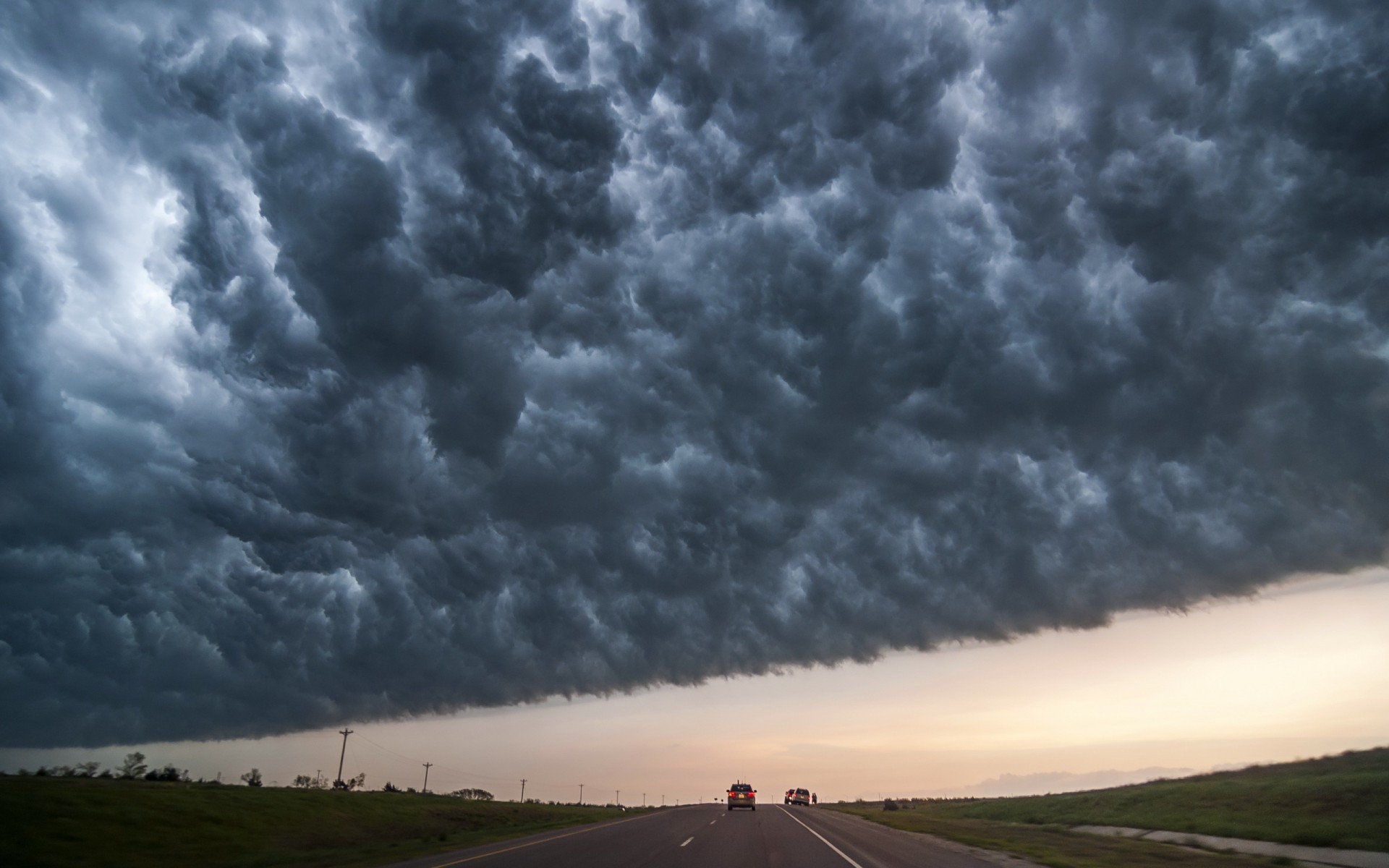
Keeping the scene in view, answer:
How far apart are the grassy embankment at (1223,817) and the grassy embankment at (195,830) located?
74.6 feet

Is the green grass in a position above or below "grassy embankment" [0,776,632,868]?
below

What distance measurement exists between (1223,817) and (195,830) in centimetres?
4863

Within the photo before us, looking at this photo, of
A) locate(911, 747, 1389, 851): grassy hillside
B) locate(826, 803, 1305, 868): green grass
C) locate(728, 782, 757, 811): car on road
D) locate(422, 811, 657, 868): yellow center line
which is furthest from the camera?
locate(728, 782, 757, 811): car on road

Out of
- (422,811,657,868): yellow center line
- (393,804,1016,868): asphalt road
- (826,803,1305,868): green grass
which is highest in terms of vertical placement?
(422,811,657,868): yellow center line

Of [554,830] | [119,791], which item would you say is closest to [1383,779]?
[554,830]

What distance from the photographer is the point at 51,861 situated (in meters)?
23.2

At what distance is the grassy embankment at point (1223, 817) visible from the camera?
2906cm

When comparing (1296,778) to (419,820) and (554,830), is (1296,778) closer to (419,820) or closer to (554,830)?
(554,830)

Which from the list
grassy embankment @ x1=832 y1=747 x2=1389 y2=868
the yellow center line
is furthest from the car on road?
the yellow center line

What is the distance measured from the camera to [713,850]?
2545 centimetres

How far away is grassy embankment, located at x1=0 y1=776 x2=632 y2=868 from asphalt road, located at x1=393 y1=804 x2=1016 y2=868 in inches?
116

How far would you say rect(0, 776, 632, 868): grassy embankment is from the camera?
24797 mm

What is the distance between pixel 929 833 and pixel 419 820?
3263 centimetres

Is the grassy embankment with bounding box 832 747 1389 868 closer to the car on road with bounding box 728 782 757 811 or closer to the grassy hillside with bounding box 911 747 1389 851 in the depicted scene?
the grassy hillside with bounding box 911 747 1389 851
